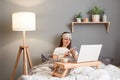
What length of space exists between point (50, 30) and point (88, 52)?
150cm

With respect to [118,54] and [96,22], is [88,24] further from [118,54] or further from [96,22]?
[118,54]

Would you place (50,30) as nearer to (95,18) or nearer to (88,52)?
(95,18)

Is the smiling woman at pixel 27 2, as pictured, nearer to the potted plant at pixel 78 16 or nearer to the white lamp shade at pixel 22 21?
the white lamp shade at pixel 22 21

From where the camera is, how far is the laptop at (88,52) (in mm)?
2768

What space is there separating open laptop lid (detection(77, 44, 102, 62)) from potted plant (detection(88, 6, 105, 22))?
59.0 inches

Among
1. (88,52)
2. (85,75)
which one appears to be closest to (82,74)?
(85,75)

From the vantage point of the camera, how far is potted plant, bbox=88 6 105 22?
169 inches

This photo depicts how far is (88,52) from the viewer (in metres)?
2.83

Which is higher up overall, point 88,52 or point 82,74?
point 88,52

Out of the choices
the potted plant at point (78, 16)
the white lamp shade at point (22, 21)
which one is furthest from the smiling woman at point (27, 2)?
the potted plant at point (78, 16)

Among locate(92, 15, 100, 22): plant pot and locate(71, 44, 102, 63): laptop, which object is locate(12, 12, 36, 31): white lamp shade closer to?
locate(71, 44, 102, 63): laptop

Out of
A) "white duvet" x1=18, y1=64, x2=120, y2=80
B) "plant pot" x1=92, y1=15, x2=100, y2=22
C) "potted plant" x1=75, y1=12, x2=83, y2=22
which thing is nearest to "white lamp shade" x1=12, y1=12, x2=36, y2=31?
"white duvet" x1=18, y1=64, x2=120, y2=80

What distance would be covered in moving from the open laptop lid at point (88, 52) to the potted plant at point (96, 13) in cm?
150

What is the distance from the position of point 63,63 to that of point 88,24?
5.73 ft
